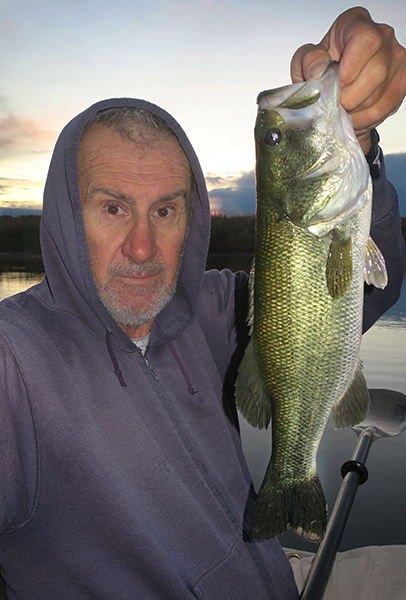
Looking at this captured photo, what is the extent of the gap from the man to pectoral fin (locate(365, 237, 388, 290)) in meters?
0.34

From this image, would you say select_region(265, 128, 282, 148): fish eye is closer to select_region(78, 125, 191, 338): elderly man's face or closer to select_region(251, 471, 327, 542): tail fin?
select_region(78, 125, 191, 338): elderly man's face

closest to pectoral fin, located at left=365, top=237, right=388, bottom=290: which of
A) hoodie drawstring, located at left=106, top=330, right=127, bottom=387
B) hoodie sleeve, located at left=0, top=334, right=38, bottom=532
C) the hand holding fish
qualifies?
the hand holding fish

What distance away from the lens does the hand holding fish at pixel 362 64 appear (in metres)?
1.41

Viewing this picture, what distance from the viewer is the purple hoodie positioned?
1.65 metres

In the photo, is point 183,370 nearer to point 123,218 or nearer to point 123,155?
point 123,218

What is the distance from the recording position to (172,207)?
7.59ft

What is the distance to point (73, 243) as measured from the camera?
6.88 feet

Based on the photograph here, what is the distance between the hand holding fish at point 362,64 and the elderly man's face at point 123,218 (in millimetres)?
861

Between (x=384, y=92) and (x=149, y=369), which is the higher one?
(x=384, y=92)

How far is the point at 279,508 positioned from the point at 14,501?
0.99 m

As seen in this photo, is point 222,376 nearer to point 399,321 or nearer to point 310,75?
point 310,75

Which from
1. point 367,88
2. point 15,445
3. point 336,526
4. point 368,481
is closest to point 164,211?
point 367,88

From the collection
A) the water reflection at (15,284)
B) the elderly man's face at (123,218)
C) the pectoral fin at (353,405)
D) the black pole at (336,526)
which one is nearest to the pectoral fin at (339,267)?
the pectoral fin at (353,405)

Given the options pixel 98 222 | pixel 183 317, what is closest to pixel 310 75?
pixel 98 222
